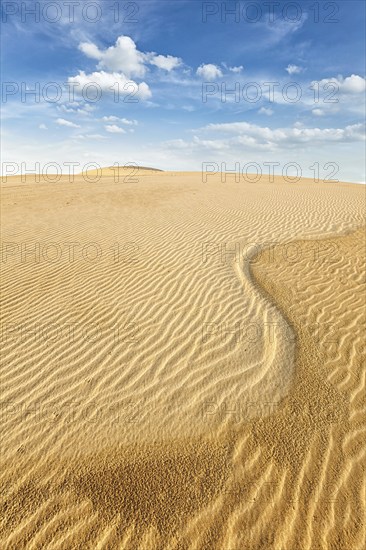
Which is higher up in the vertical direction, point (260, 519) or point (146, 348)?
point (146, 348)

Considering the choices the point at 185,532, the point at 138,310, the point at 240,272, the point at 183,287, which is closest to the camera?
the point at 185,532

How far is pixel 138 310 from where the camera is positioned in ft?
21.8

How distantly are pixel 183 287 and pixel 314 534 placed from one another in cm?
511

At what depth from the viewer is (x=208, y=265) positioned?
8.77 metres

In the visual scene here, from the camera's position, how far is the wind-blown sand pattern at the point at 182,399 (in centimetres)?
327

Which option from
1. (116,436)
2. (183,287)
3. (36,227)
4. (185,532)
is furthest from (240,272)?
(36,227)

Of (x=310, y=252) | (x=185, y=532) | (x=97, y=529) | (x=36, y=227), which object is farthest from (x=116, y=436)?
(x=36, y=227)

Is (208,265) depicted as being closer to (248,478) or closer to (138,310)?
(138,310)

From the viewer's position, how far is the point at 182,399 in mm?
4621

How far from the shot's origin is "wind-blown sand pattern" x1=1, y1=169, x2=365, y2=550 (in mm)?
3271

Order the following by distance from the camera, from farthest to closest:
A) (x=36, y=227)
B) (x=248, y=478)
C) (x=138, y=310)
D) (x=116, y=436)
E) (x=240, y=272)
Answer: (x=36, y=227) < (x=240, y=272) < (x=138, y=310) < (x=116, y=436) < (x=248, y=478)

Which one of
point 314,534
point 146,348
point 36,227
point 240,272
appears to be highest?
point 36,227

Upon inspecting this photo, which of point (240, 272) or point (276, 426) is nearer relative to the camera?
point (276, 426)

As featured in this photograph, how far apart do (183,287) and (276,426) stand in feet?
12.9
